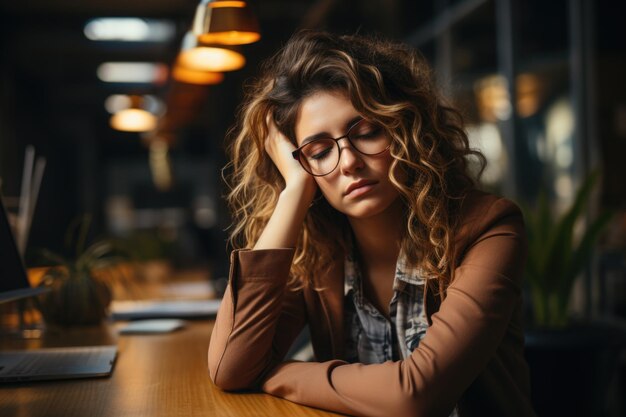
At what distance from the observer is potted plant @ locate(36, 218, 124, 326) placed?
221 cm

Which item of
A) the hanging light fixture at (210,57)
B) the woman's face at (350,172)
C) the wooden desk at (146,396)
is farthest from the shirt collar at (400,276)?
the hanging light fixture at (210,57)

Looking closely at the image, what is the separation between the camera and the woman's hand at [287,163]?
1.59m

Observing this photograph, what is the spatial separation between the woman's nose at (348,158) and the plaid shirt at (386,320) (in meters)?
0.25

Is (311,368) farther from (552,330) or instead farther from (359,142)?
(552,330)

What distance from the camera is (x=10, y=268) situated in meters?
1.76

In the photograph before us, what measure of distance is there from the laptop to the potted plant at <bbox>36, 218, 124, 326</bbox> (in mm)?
374

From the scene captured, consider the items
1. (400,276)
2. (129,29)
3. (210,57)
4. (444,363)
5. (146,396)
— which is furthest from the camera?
(129,29)

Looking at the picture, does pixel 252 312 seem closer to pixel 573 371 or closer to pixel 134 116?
pixel 573 371

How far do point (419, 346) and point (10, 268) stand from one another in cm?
115

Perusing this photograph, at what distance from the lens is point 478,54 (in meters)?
5.63

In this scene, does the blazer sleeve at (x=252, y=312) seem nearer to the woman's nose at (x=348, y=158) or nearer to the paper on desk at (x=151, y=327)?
the woman's nose at (x=348, y=158)

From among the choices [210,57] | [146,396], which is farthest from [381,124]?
[210,57]

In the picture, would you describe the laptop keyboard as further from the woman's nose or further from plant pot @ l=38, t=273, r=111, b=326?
the woman's nose

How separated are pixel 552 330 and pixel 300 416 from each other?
1817 mm
